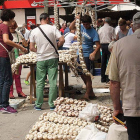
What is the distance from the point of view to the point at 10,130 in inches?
231

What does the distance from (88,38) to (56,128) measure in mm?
3398

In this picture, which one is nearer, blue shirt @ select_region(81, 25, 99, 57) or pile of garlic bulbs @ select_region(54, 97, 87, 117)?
pile of garlic bulbs @ select_region(54, 97, 87, 117)

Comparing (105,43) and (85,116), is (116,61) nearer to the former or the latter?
(85,116)

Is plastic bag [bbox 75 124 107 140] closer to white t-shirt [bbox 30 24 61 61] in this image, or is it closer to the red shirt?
white t-shirt [bbox 30 24 61 61]

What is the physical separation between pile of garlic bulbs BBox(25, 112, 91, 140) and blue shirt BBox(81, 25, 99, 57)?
2.73 m

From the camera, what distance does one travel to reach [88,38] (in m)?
8.04

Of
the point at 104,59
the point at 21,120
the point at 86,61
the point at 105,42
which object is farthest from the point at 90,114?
the point at 105,42

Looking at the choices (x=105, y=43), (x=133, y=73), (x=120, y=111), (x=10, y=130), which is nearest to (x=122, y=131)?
(x=120, y=111)

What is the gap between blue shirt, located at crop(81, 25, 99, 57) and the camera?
8031 mm

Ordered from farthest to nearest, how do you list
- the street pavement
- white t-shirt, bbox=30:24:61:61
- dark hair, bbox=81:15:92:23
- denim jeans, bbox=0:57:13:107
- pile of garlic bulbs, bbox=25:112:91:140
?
dark hair, bbox=81:15:92:23, white t-shirt, bbox=30:24:61:61, denim jeans, bbox=0:57:13:107, the street pavement, pile of garlic bulbs, bbox=25:112:91:140

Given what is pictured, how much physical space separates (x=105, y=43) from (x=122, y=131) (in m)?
7.46

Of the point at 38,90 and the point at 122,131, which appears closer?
the point at 122,131

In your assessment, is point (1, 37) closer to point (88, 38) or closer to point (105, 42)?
point (88, 38)

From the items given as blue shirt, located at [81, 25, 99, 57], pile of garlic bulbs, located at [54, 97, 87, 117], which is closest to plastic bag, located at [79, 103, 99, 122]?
pile of garlic bulbs, located at [54, 97, 87, 117]
